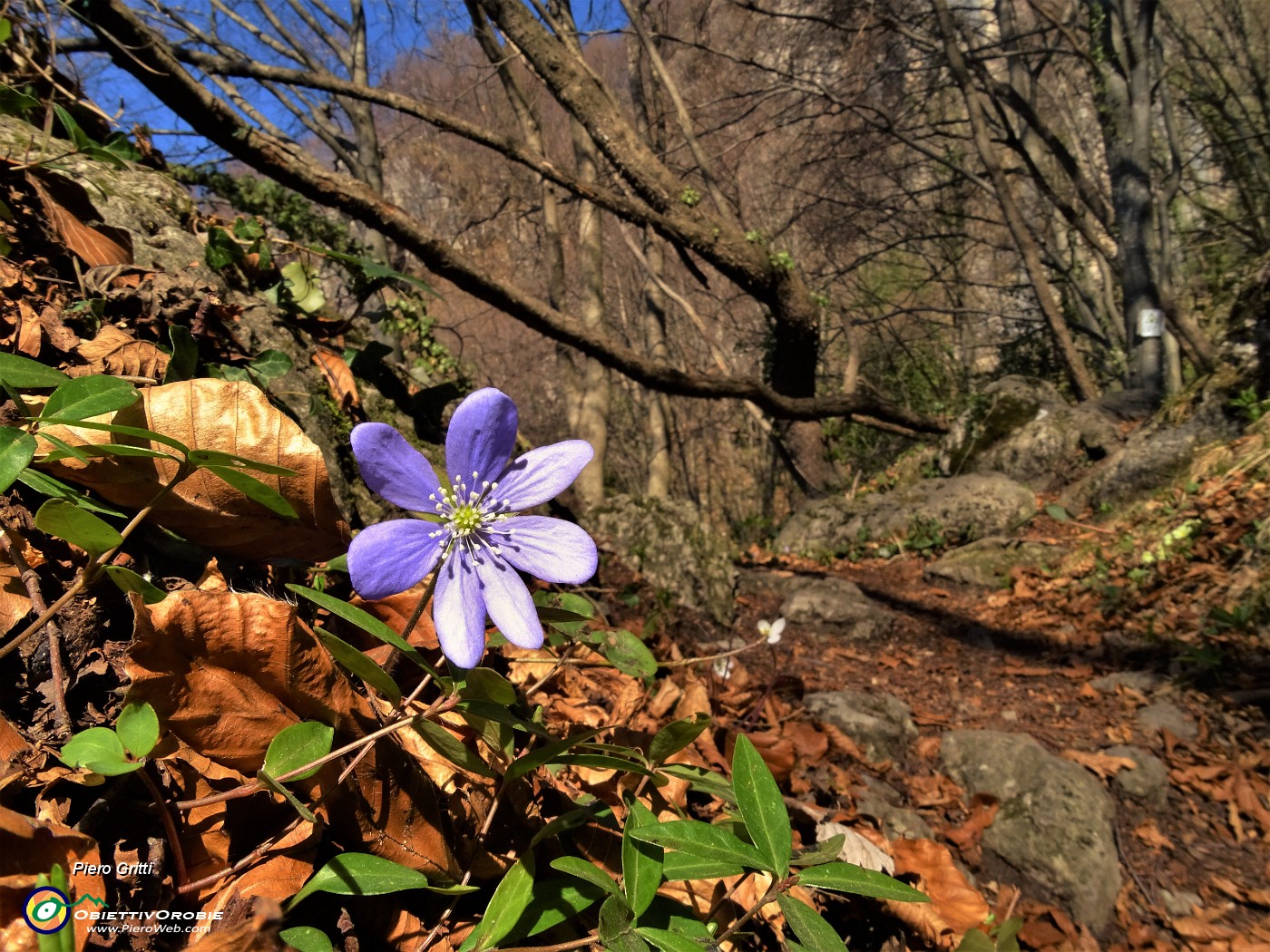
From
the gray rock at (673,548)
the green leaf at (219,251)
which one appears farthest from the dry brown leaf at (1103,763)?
the green leaf at (219,251)

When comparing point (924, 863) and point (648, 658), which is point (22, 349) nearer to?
Answer: point (648, 658)

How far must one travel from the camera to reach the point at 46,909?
1.99 ft

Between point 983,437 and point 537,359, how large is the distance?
965cm

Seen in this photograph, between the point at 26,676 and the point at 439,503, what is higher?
the point at 439,503

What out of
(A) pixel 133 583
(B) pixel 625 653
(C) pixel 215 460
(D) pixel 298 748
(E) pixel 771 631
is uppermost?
(C) pixel 215 460

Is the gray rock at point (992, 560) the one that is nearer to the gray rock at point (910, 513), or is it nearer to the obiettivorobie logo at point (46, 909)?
the gray rock at point (910, 513)

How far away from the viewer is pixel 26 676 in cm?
86

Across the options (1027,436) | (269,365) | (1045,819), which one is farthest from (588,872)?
(1027,436)

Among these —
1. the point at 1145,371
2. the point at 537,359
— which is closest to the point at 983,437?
the point at 1145,371

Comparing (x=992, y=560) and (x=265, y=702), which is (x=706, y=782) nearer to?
(x=265, y=702)

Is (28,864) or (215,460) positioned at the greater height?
(215,460)

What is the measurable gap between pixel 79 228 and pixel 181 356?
81 centimetres

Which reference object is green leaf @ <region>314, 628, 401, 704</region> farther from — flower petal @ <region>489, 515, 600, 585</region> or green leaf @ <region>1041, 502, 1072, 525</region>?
green leaf @ <region>1041, 502, 1072, 525</region>

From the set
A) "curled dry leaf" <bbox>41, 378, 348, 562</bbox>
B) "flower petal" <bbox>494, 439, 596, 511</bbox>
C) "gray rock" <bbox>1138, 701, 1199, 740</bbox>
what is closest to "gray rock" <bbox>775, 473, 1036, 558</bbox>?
"gray rock" <bbox>1138, 701, 1199, 740</bbox>
